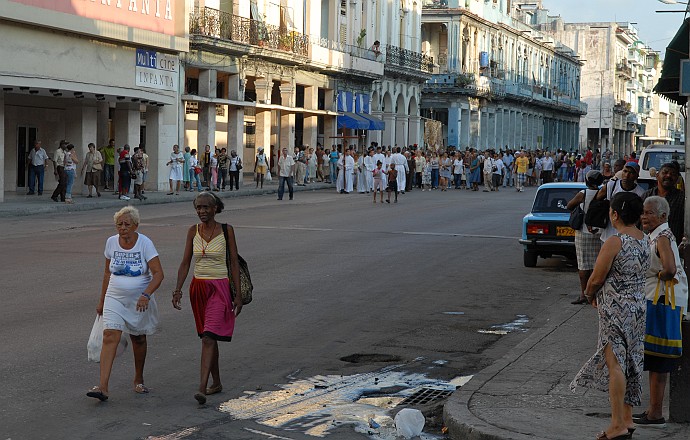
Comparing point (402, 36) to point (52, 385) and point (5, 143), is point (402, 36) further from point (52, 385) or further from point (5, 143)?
point (52, 385)

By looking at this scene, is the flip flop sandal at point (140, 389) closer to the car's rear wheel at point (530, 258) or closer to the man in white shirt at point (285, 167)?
the car's rear wheel at point (530, 258)

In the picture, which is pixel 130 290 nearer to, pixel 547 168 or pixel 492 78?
pixel 547 168

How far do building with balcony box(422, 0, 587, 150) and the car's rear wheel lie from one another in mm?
58230

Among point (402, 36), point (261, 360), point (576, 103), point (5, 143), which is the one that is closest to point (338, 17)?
point (402, 36)

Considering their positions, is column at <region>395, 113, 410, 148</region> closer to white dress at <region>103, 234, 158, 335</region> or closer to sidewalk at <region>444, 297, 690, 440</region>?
sidewalk at <region>444, 297, 690, 440</region>

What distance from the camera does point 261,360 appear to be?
9.77 meters

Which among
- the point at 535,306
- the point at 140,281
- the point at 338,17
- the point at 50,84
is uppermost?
the point at 338,17

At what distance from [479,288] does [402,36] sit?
51.9 meters

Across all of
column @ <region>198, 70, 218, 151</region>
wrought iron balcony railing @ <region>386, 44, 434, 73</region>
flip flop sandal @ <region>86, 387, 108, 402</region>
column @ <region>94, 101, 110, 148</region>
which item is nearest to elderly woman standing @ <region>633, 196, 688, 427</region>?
flip flop sandal @ <region>86, 387, 108, 402</region>

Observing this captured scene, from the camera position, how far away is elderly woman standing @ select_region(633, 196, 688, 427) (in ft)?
23.6

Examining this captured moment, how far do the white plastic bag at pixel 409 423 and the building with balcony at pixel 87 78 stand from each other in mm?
Answer: 24393

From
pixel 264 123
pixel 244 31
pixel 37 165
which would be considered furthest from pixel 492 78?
pixel 37 165

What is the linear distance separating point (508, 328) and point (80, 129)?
25543mm

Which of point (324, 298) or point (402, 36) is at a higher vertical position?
point (402, 36)
